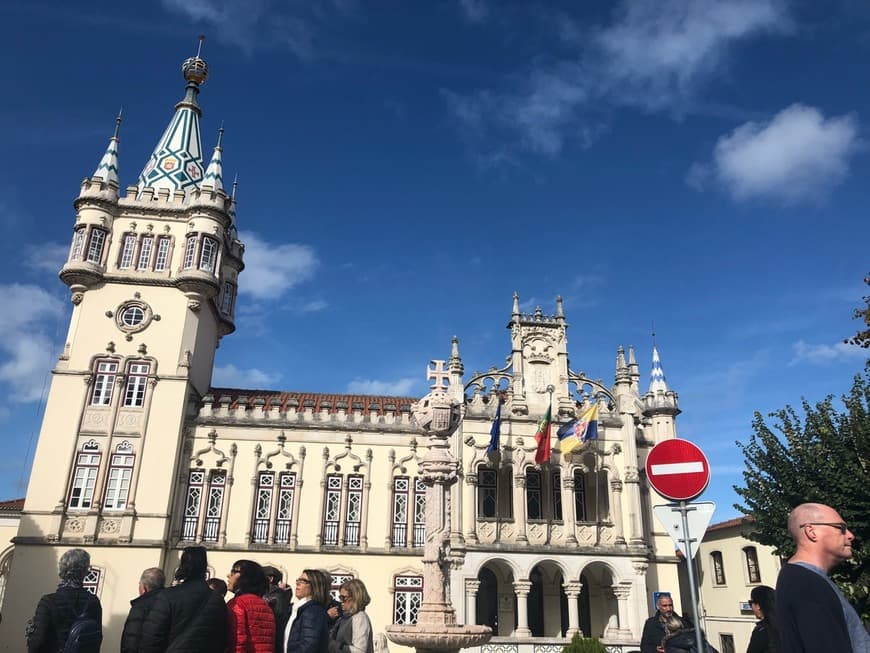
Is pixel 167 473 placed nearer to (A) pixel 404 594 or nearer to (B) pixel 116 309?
(B) pixel 116 309

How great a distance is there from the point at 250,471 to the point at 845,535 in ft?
92.1

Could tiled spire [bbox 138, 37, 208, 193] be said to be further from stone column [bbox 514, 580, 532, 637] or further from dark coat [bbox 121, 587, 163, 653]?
dark coat [bbox 121, 587, 163, 653]

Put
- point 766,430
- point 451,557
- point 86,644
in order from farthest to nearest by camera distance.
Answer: point 451,557 → point 766,430 → point 86,644

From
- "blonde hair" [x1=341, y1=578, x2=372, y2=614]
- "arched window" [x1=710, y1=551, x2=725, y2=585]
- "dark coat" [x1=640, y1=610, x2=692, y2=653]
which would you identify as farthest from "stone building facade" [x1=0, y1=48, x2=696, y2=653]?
"blonde hair" [x1=341, y1=578, x2=372, y2=614]

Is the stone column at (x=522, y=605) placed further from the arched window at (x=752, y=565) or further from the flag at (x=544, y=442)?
the arched window at (x=752, y=565)

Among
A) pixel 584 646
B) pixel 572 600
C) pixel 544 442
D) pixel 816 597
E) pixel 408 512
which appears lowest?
pixel 584 646

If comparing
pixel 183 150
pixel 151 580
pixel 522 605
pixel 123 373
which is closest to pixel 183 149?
pixel 183 150

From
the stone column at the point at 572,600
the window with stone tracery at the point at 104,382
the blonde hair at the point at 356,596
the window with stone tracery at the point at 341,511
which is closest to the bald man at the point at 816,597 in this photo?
the blonde hair at the point at 356,596

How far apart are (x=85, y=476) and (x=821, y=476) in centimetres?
2712

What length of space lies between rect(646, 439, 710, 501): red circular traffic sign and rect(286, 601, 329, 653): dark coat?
411 centimetres

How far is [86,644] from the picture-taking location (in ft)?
20.7

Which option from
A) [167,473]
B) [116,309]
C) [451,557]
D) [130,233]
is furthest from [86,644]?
[130,233]

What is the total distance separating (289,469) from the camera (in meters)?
29.5

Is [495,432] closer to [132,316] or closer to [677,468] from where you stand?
[132,316]
